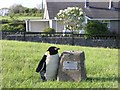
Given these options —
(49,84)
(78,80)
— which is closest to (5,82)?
(49,84)

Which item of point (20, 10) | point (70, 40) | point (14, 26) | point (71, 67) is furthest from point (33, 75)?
point (14, 26)

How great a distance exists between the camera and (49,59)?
5.35 metres

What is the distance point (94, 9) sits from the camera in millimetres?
29516

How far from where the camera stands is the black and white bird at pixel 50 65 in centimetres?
533

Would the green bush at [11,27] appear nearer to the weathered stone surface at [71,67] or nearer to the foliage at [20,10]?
the foliage at [20,10]

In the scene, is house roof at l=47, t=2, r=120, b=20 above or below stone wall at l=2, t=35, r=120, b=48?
above

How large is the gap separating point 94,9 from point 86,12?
4.53 feet

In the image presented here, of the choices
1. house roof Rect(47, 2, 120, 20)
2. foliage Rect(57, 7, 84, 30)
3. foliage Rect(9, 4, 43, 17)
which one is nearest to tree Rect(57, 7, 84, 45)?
foliage Rect(57, 7, 84, 30)

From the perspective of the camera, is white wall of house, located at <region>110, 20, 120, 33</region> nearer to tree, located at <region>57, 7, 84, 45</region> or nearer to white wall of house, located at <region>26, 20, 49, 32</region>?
tree, located at <region>57, 7, 84, 45</region>

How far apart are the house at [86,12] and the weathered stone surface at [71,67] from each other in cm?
2195

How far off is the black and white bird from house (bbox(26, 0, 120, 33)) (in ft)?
71.4

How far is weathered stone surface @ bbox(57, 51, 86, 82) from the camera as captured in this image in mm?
5172

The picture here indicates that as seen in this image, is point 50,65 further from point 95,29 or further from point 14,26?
point 14,26

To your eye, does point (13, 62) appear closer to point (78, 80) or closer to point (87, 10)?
point (78, 80)
